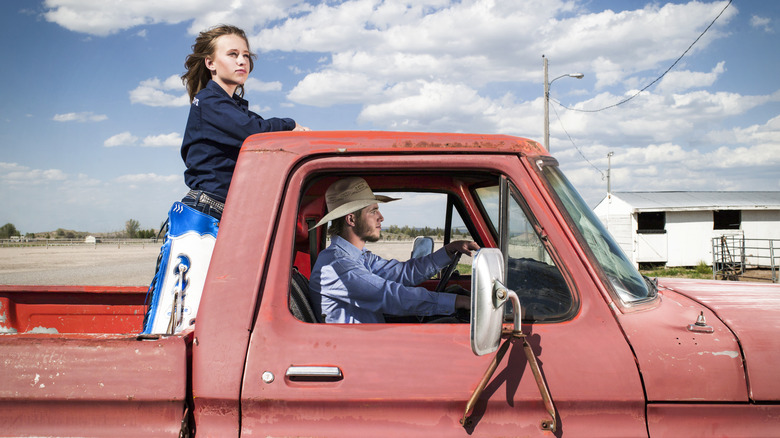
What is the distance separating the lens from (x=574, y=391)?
1633 millimetres

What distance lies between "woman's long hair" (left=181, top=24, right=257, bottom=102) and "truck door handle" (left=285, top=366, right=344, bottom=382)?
187cm

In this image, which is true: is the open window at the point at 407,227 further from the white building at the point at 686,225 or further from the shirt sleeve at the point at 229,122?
the white building at the point at 686,225

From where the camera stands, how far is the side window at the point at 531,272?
1779mm

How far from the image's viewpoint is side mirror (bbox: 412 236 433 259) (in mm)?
3115

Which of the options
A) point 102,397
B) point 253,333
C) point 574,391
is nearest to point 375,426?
point 253,333

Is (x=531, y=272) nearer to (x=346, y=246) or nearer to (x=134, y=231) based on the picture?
(x=346, y=246)

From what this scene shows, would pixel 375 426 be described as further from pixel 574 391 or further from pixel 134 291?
pixel 134 291

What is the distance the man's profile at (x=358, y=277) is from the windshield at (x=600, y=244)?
1.91 ft

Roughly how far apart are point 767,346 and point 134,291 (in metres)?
3.63

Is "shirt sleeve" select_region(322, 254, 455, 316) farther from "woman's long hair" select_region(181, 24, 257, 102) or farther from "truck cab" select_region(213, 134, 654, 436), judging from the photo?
"woman's long hair" select_region(181, 24, 257, 102)

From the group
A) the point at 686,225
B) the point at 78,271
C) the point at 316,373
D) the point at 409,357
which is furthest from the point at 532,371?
the point at 686,225

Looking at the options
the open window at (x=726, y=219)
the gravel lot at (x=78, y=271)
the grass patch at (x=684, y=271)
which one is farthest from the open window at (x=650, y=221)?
the gravel lot at (x=78, y=271)

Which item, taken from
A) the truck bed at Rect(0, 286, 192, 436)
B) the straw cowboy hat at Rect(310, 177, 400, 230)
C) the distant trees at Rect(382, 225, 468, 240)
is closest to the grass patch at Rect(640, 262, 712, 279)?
the distant trees at Rect(382, 225, 468, 240)

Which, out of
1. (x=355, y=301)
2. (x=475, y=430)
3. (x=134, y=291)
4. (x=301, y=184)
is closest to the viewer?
(x=475, y=430)
